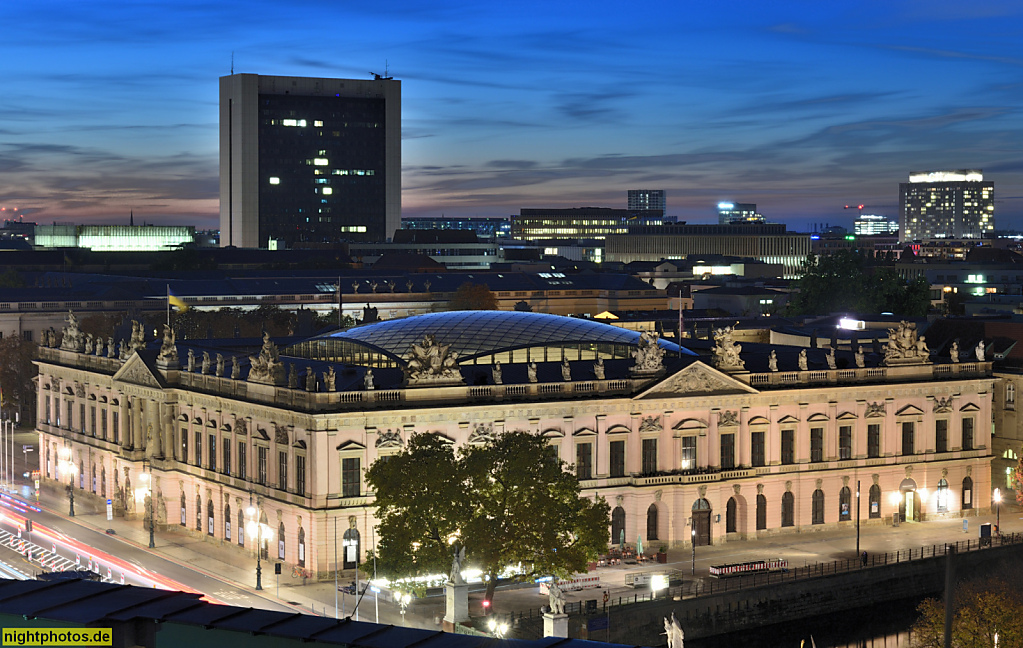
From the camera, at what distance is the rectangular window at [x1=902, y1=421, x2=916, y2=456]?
126 m

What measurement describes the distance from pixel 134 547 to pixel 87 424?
29.0 meters

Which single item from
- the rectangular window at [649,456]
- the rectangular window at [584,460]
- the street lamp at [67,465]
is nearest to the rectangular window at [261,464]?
the rectangular window at [584,460]

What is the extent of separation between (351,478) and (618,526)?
1906 centimetres

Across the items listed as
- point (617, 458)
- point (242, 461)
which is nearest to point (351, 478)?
point (242, 461)

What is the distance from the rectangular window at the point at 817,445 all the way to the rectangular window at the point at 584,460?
17.8 meters

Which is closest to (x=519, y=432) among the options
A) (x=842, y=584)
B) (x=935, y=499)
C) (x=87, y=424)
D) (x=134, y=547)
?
(x=842, y=584)

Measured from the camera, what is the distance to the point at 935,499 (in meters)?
127

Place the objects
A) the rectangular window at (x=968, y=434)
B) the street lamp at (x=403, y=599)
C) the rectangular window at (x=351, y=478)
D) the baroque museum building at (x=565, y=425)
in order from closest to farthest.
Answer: the street lamp at (x=403, y=599), the rectangular window at (x=351, y=478), the baroque museum building at (x=565, y=425), the rectangular window at (x=968, y=434)

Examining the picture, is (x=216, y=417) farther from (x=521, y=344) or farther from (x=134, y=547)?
(x=521, y=344)

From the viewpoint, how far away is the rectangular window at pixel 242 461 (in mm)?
115338

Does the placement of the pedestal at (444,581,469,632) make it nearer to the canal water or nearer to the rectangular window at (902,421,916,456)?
the canal water

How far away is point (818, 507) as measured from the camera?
122 meters

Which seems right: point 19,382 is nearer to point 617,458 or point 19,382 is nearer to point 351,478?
point 351,478

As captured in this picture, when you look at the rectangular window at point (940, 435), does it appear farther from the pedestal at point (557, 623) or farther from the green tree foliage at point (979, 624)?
the pedestal at point (557, 623)
